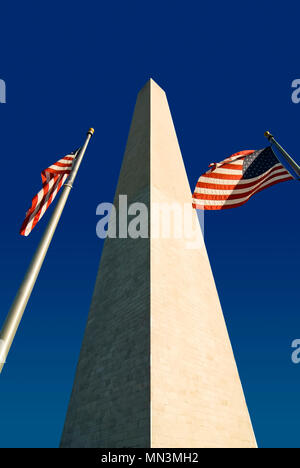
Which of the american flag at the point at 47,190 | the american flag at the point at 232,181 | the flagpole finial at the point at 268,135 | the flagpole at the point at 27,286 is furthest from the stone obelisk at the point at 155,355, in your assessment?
the flagpole finial at the point at 268,135

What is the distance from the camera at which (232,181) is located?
11.7 m

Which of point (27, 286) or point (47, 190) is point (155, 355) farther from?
point (47, 190)

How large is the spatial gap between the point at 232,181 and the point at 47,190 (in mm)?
6229

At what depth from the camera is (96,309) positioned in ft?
49.7

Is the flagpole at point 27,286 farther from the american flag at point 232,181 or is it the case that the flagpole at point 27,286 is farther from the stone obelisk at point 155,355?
the stone obelisk at point 155,355

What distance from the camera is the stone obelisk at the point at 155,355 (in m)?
9.89

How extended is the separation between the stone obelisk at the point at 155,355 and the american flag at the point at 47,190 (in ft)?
16.0

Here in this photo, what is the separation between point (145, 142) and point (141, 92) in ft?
25.2

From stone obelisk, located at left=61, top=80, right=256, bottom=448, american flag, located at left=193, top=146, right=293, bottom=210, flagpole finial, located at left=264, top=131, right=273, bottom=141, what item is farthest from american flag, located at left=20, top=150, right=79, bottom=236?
flagpole finial, located at left=264, top=131, right=273, bottom=141

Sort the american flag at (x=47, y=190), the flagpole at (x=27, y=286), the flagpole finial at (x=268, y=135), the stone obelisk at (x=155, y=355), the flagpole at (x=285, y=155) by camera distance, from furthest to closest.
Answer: the flagpole finial at (x=268, y=135) → the stone obelisk at (x=155, y=355) → the flagpole at (x=285, y=155) → the american flag at (x=47, y=190) → the flagpole at (x=27, y=286)

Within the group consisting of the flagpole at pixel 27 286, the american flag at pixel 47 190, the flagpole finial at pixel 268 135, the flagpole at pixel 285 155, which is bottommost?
the flagpole at pixel 27 286

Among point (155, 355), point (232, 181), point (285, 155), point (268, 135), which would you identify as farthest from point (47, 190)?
point (268, 135)

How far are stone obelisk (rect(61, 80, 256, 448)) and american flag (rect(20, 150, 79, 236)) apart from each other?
4865mm
